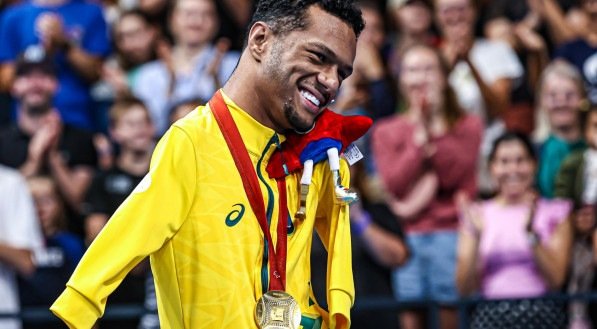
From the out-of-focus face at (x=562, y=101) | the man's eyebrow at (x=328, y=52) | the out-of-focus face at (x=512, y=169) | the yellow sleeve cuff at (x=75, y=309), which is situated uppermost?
the out-of-focus face at (x=562, y=101)

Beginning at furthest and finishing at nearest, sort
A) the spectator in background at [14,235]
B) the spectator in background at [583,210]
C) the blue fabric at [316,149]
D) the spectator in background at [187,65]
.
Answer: the spectator in background at [187,65] < the spectator in background at [14,235] < the spectator in background at [583,210] < the blue fabric at [316,149]

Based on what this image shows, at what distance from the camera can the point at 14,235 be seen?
7863 millimetres

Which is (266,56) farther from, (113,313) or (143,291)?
(143,291)

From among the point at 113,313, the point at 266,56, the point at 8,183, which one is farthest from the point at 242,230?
the point at 8,183

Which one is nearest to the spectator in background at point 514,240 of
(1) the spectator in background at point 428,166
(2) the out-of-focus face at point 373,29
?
(1) the spectator in background at point 428,166

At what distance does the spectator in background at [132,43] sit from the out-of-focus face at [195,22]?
460 millimetres

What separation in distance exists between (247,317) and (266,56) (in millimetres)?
873

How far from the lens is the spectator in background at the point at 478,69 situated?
843cm

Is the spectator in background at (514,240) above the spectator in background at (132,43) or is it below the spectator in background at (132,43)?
below

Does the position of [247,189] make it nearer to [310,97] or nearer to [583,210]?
[310,97]

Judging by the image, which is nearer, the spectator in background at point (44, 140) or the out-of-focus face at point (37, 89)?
the spectator in background at point (44, 140)

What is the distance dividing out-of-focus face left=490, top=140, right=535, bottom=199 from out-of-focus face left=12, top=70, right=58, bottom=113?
122 inches

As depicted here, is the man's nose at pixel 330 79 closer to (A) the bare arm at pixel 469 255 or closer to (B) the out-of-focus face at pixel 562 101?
(A) the bare arm at pixel 469 255

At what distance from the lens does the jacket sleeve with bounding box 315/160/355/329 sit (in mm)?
4312
